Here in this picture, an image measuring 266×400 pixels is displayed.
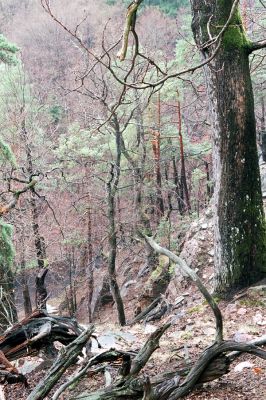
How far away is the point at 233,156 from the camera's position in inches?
199

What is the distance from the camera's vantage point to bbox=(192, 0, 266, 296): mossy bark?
492cm

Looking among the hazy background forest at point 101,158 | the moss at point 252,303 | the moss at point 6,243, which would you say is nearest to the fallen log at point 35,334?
the moss at point 252,303

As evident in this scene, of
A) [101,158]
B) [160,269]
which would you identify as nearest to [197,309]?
[160,269]

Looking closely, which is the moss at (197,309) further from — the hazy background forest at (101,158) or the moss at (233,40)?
the hazy background forest at (101,158)

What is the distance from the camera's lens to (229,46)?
4895mm

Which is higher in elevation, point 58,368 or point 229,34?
point 229,34

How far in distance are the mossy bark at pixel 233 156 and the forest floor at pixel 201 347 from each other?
380 mm

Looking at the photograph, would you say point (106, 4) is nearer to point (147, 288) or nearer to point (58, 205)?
point (58, 205)

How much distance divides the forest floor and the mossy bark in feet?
1.25

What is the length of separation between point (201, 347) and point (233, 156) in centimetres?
236

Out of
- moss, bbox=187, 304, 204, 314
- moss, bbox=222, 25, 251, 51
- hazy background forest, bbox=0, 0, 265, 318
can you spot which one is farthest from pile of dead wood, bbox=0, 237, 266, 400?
hazy background forest, bbox=0, 0, 265, 318

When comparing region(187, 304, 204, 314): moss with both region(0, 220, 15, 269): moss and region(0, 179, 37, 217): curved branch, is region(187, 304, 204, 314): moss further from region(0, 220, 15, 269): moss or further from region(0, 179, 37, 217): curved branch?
Answer: region(0, 220, 15, 269): moss

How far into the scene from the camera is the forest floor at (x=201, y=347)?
95.8 inches

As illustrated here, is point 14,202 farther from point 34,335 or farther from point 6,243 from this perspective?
point 34,335
